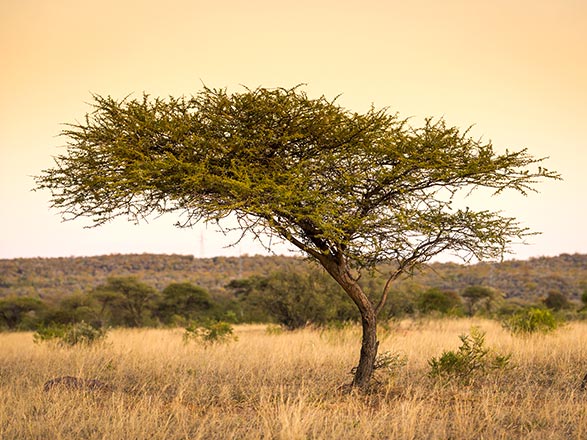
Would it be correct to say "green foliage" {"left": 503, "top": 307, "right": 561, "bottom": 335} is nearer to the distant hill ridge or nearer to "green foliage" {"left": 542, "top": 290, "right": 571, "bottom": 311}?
"green foliage" {"left": 542, "top": 290, "right": 571, "bottom": 311}

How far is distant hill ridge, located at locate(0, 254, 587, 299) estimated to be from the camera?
206 ft

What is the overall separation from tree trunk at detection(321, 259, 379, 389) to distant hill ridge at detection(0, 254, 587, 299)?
4300 cm

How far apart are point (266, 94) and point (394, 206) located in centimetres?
292

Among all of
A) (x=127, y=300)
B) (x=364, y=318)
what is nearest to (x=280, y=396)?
(x=364, y=318)

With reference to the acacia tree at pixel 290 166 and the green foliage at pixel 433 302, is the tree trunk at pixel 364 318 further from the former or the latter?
the green foliage at pixel 433 302

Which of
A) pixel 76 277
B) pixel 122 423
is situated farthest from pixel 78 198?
pixel 76 277

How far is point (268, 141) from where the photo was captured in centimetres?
975

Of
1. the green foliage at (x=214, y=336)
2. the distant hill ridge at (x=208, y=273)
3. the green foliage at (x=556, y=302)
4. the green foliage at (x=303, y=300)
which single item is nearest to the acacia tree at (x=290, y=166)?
the green foliage at (x=214, y=336)

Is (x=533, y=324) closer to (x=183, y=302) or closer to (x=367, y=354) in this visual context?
(x=367, y=354)

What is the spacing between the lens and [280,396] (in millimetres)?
10352

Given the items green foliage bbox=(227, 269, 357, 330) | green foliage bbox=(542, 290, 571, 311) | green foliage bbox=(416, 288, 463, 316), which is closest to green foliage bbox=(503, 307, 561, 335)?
green foliage bbox=(227, 269, 357, 330)

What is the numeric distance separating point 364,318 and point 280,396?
1.99 m

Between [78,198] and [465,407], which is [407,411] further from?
[78,198]

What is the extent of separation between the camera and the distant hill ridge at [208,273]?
62928 mm
